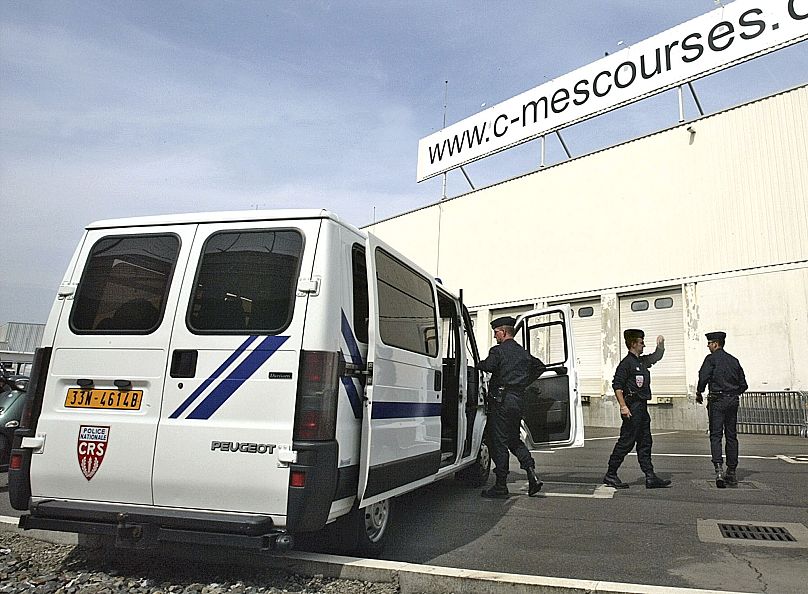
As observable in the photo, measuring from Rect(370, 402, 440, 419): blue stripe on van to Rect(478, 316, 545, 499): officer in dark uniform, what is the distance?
4.69ft

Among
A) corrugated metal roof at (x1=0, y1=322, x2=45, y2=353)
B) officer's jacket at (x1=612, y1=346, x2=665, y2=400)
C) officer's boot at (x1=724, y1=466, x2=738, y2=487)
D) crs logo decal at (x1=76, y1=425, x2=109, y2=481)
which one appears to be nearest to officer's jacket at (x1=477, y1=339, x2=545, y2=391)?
officer's jacket at (x1=612, y1=346, x2=665, y2=400)

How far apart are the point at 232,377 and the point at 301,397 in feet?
1.45

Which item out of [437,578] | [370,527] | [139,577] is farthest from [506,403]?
[139,577]

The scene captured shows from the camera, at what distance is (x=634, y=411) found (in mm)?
7422

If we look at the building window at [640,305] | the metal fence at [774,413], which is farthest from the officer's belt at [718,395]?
the building window at [640,305]

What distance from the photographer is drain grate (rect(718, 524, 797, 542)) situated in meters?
4.89

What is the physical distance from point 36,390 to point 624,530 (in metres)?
4.52

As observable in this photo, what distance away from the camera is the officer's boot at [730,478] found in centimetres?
739

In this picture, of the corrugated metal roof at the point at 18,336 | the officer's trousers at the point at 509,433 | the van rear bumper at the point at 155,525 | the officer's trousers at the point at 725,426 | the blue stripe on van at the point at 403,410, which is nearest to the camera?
the van rear bumper at the point at 155,525

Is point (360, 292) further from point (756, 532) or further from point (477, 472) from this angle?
point (477, 472)

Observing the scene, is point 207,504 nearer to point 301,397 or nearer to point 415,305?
point 301,397

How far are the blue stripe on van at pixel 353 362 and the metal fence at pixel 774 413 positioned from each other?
584 inches

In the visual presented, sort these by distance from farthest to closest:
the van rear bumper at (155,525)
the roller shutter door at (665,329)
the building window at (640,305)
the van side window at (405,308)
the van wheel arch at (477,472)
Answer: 1. the building window at (640,305)
2. the roller shutter door at (665,329)
3. the van wheel arch at (477,472)
4. the van side window at (405,308)
5. the van rear bumper at (155,525)

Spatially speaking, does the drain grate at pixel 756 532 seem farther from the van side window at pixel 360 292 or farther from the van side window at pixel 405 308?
the van side window at pixel 360 292
